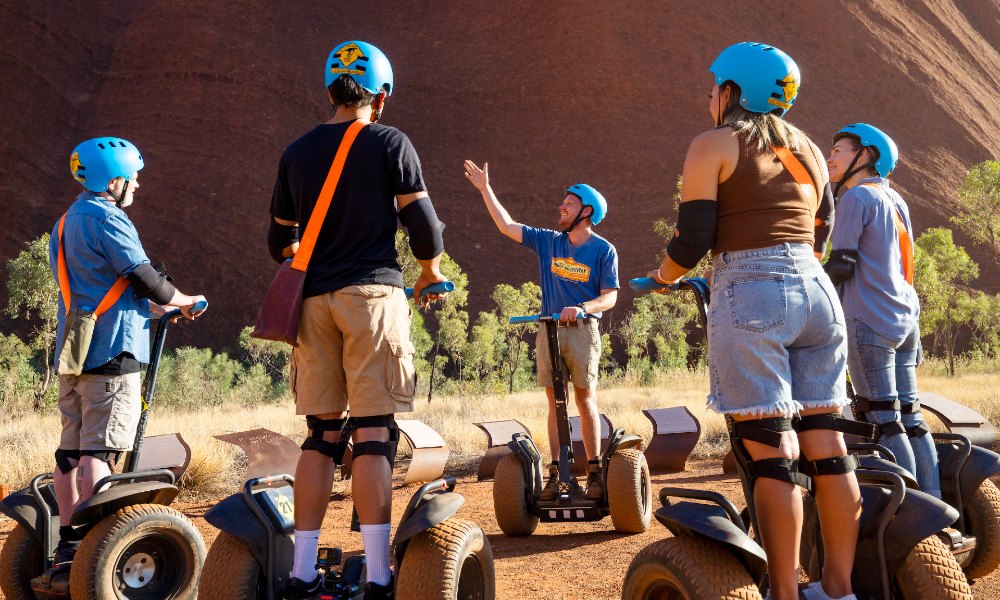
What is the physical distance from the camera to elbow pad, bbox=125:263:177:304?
4.49m

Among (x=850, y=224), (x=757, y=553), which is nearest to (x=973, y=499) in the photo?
(x=850, y=224)

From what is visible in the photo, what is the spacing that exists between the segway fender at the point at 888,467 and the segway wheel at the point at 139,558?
3.20 m

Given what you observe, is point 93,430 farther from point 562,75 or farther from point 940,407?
point 562,75

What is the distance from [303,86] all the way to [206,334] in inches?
644

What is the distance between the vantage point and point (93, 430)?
14.4 ft

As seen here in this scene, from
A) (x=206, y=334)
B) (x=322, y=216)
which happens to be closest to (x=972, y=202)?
(x=322, y=216)

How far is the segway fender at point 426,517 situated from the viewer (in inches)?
127

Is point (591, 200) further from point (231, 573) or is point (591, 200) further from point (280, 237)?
point (231, 573)

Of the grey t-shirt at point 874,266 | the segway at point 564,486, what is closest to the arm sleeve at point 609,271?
the segway at point 564,486

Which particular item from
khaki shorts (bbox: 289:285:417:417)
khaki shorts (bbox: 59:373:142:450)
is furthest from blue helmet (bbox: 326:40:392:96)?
khaki shorts (bbox: 59:373:142:450)

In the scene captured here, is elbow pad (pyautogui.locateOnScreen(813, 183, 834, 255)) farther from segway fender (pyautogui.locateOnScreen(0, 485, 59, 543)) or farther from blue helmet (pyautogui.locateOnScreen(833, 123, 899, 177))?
segway fender (pyautogui.locateOnScreen(0, 485, 59, 543))

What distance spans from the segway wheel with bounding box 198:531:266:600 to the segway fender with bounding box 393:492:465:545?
60 cm

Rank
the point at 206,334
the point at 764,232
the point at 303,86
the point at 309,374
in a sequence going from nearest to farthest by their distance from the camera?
1. the point at 764,232
2. the point at 309,374
3. the point at 206,334
4. the point at 303,86

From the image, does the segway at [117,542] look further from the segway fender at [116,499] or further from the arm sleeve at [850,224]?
the arm sleeve at [850,224]
